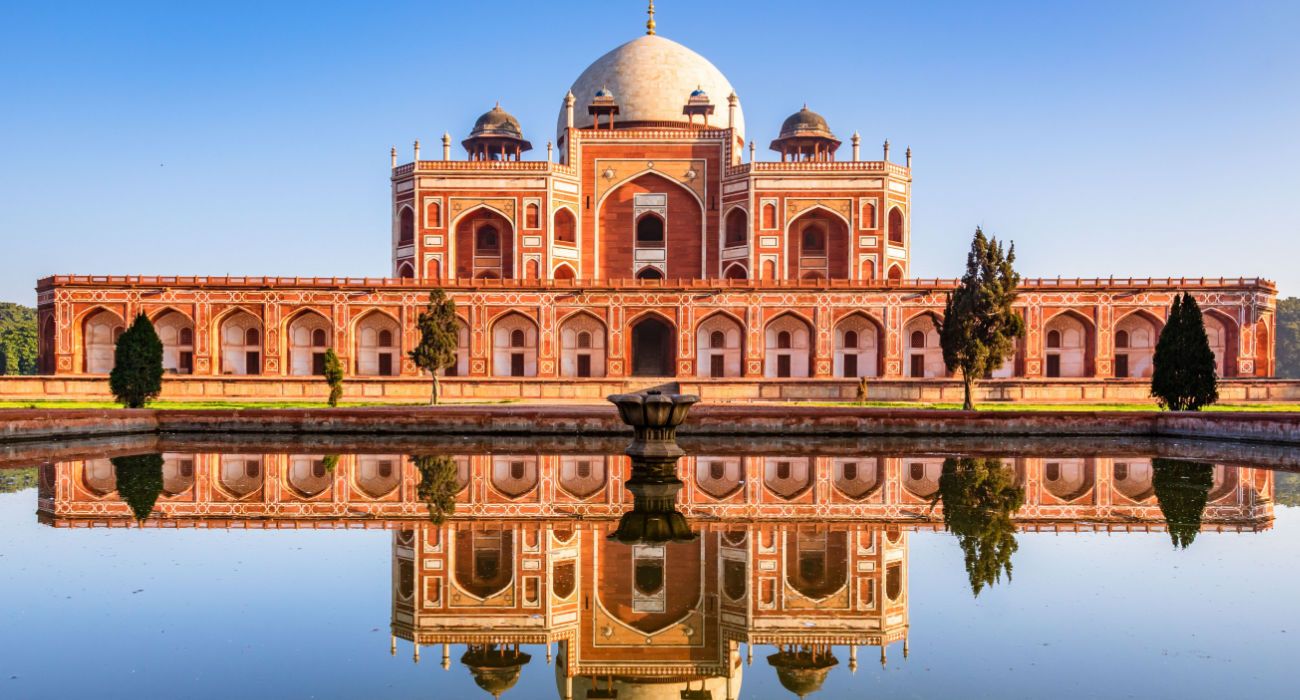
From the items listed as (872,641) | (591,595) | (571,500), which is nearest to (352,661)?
(591,595)

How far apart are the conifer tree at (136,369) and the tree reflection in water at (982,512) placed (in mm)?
15679

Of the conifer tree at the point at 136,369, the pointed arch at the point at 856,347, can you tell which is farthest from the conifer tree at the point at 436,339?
the pointed arch at the point at 856,347

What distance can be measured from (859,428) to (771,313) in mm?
14238

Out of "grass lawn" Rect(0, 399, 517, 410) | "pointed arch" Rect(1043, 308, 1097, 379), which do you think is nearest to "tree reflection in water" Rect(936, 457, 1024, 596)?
"grass lawn" Rect(0, 399, 517, 410)

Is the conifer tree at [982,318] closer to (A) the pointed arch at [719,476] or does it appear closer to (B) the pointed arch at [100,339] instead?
(A) the pointed arch at [719,476]

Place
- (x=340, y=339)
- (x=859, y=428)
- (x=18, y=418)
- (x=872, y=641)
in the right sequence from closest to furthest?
(x=872, y=641)
(x=18, y=418)
(x=859, y=428)
(x=340, y=339)

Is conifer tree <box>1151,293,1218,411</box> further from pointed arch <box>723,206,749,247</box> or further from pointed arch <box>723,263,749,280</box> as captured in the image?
pointed arch <box>723,206,749,247</box>

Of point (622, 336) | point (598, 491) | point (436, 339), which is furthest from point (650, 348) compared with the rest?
point (598, 491)

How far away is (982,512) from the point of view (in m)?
8.42

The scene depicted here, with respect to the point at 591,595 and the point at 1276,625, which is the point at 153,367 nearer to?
the point at 591,595

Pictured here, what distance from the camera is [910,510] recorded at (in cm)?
851

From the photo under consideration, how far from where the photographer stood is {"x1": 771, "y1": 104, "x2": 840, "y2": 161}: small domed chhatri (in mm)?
36031

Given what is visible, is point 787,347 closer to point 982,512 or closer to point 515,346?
point 515,346

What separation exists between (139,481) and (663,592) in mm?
7184
